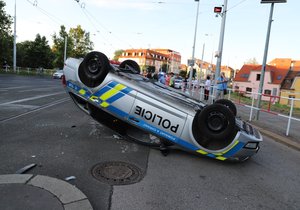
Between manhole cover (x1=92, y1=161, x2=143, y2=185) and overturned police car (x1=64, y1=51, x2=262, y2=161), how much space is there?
84 centimetres

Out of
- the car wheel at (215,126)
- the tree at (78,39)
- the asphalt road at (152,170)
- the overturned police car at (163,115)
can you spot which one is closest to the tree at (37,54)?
the tree at (78,39)

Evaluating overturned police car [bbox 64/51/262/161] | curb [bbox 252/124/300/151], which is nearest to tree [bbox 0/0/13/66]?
overturned police car [bbox 64/51/262/161]

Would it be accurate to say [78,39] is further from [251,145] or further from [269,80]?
[251,145]

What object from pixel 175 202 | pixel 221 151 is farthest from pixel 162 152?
pixel 175 202

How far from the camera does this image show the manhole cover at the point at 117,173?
12.5 feet

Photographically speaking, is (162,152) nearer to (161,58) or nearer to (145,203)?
(145,203)

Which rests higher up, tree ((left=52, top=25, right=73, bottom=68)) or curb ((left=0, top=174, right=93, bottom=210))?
tree ((left=52, top=25, right=73, bottom=68))

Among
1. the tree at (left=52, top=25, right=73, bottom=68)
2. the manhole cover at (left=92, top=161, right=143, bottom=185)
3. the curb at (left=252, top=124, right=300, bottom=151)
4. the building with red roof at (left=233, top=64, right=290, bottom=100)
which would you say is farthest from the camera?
the building with red roof at (left=233, top=64, right=290, bottom=100)

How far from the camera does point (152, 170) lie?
4293 millimetres

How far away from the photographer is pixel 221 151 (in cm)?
462

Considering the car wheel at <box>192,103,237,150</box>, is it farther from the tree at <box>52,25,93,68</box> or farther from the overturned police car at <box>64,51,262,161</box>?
the tree at <box>52,25,93,68</box>

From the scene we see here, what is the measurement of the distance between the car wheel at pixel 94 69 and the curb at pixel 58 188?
2.21m

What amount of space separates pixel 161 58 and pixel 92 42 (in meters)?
76.4

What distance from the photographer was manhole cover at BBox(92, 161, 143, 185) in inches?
150
